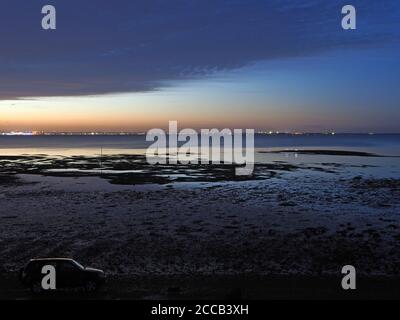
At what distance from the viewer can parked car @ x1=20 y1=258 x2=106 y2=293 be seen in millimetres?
17641

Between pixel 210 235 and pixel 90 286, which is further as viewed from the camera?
pixel 210 235

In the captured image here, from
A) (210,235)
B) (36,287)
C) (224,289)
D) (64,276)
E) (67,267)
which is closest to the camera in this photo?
(36,287)

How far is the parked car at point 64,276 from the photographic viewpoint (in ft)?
57.9

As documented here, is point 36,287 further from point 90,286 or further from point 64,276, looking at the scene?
point 90,286

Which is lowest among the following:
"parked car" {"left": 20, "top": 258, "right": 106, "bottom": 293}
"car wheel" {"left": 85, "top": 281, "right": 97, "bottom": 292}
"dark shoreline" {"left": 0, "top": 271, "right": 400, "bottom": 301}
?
"dark shoreline" {"left": 0, "top": 271, "right": 400, "bottom": 301}

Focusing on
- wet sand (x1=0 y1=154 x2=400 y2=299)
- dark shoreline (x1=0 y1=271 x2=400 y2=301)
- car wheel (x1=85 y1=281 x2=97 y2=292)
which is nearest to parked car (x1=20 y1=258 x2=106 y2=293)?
car wheel (x1=85 y1=281 x2=97 y2=292)

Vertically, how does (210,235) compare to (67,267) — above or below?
below

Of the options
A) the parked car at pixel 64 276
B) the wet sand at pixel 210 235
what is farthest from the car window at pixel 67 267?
the wet sand at pixel 210 235

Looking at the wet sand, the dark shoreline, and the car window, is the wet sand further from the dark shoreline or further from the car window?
the car window

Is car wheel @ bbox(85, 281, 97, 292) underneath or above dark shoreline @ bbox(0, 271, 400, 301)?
above

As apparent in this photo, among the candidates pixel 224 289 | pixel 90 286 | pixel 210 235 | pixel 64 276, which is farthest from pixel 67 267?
pixel 210 235

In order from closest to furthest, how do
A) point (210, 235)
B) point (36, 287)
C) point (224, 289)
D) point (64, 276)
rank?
point (36, 287) → point (64, 276) → point (224, 289) → point (210, 235)

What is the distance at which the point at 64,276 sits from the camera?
17781 mm

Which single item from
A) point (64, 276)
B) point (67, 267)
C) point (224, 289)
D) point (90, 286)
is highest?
point (67, 267)
